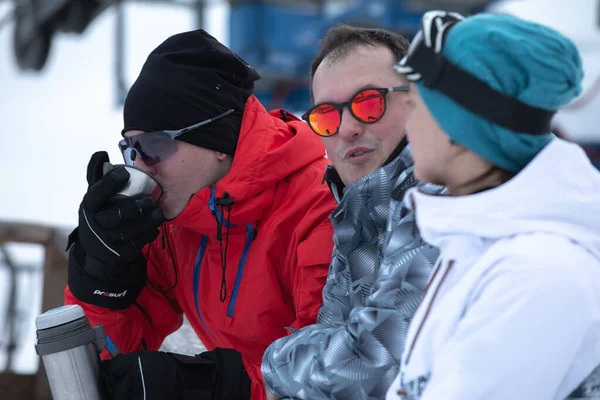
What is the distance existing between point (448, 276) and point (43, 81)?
1729cm

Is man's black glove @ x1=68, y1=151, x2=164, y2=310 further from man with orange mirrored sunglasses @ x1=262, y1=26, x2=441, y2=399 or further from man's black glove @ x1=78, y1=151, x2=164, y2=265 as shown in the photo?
man with orange mirrored sunglasses @ x1=262, y1=26, x2=441, y2=399

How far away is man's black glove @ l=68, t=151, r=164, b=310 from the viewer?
1.95m

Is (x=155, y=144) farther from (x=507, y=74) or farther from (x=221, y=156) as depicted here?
(x=507, y=74)

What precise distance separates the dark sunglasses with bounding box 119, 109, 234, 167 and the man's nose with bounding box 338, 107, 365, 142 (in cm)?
47

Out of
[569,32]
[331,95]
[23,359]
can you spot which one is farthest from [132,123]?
[569,32]

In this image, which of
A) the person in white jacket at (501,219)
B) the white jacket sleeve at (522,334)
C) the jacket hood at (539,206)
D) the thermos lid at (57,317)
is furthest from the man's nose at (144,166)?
the white jacket sleeve at (522,334)

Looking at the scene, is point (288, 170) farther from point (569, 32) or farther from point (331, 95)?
point (569, 32)

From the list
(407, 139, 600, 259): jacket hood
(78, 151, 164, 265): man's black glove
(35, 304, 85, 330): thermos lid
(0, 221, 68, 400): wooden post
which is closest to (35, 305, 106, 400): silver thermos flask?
(35, 304, 85, 330): thermos lid

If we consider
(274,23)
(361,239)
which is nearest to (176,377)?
(361,239)

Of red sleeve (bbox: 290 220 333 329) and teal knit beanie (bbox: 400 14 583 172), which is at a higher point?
teal knit beanie (bbox: 400 14 583 172)

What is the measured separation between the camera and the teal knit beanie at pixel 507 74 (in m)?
1.10

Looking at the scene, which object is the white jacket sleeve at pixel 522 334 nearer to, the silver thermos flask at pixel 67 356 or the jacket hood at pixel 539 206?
the jacket hood at pixel 539 206

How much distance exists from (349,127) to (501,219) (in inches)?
30.8

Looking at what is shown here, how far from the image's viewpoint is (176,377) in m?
1.78
